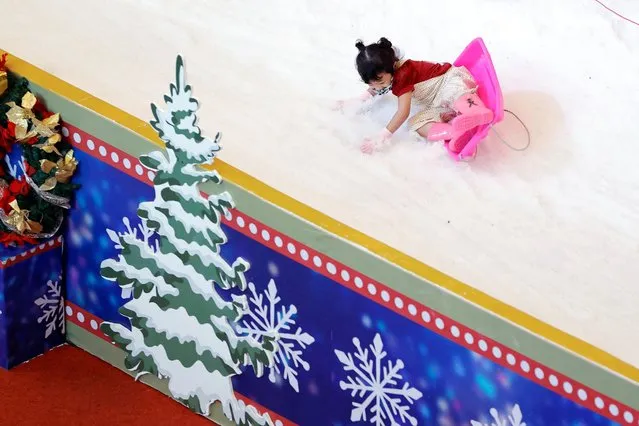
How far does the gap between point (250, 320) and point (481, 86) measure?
66 cm

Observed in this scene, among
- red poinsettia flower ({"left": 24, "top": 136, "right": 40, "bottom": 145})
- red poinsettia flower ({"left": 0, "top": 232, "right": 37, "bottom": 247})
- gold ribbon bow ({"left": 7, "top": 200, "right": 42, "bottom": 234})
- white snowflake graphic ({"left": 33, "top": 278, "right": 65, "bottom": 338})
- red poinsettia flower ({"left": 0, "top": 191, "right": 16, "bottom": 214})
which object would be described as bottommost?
white snowflake graphic ({"left": 33, "top": 278, "right": 65, "bottom": 338})

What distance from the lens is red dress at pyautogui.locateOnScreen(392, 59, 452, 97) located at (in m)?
1.92

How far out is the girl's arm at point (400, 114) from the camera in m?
1.90

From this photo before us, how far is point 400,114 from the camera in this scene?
1.90 metres

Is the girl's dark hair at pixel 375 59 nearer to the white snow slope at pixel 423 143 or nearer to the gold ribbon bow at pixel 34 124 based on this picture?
the white snow slope at pixel 423 143

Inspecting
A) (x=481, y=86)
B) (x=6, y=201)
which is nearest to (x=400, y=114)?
(x=481, y=86)

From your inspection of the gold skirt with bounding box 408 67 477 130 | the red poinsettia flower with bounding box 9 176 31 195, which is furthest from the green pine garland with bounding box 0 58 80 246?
the gold skirt with bounding box 408 67 477 130

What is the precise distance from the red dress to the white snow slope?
0.32 feet

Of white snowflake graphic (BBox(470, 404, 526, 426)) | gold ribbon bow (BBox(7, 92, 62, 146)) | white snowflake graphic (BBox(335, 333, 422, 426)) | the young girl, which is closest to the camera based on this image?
white snowflake graphic (BBox(470, 404, 526, 426))

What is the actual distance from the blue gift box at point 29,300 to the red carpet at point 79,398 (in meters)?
0.04

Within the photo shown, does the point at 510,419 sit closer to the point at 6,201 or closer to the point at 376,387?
the point at 376,387

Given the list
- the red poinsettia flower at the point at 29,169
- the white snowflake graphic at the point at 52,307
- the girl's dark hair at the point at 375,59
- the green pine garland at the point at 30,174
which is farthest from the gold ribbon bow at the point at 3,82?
the girl's dark hair at the point at 375,59

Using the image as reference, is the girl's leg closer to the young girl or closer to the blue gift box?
the young girl

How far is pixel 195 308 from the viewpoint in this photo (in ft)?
5.73
